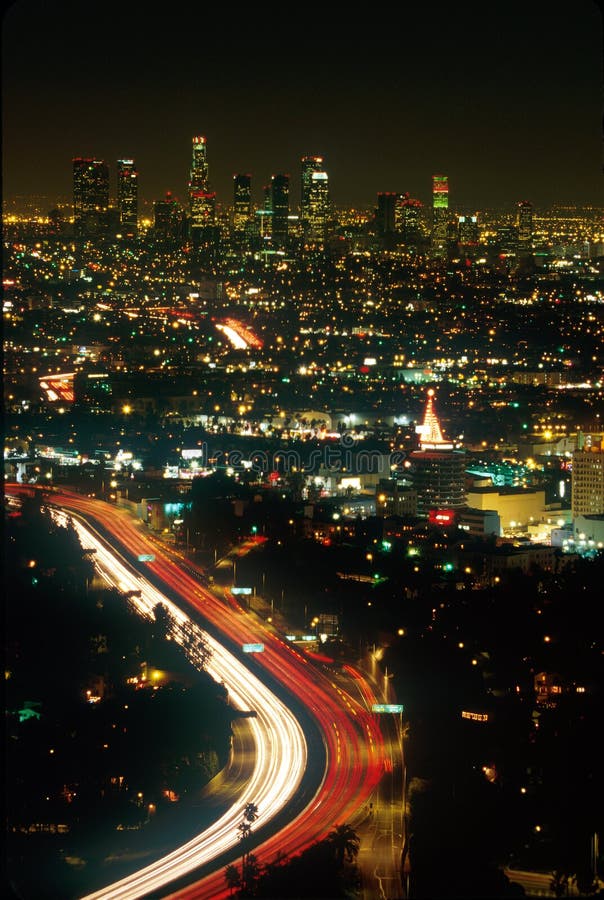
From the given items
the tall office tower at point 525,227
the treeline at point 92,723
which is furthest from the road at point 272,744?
the tall office tower at point 525,227

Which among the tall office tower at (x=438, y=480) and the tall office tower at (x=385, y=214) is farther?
the tall office tower at (x=385, y=214)

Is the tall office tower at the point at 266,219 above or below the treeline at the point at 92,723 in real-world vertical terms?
above

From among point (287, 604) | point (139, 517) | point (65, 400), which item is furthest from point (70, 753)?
point (65, 400)

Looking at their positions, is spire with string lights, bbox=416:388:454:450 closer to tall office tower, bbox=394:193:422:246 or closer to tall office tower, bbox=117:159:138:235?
tall office tower, bbox=117:159:138:235

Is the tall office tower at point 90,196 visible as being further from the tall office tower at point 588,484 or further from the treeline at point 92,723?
the treeline at point 92,723

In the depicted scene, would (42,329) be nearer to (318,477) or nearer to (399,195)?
(318,477)
